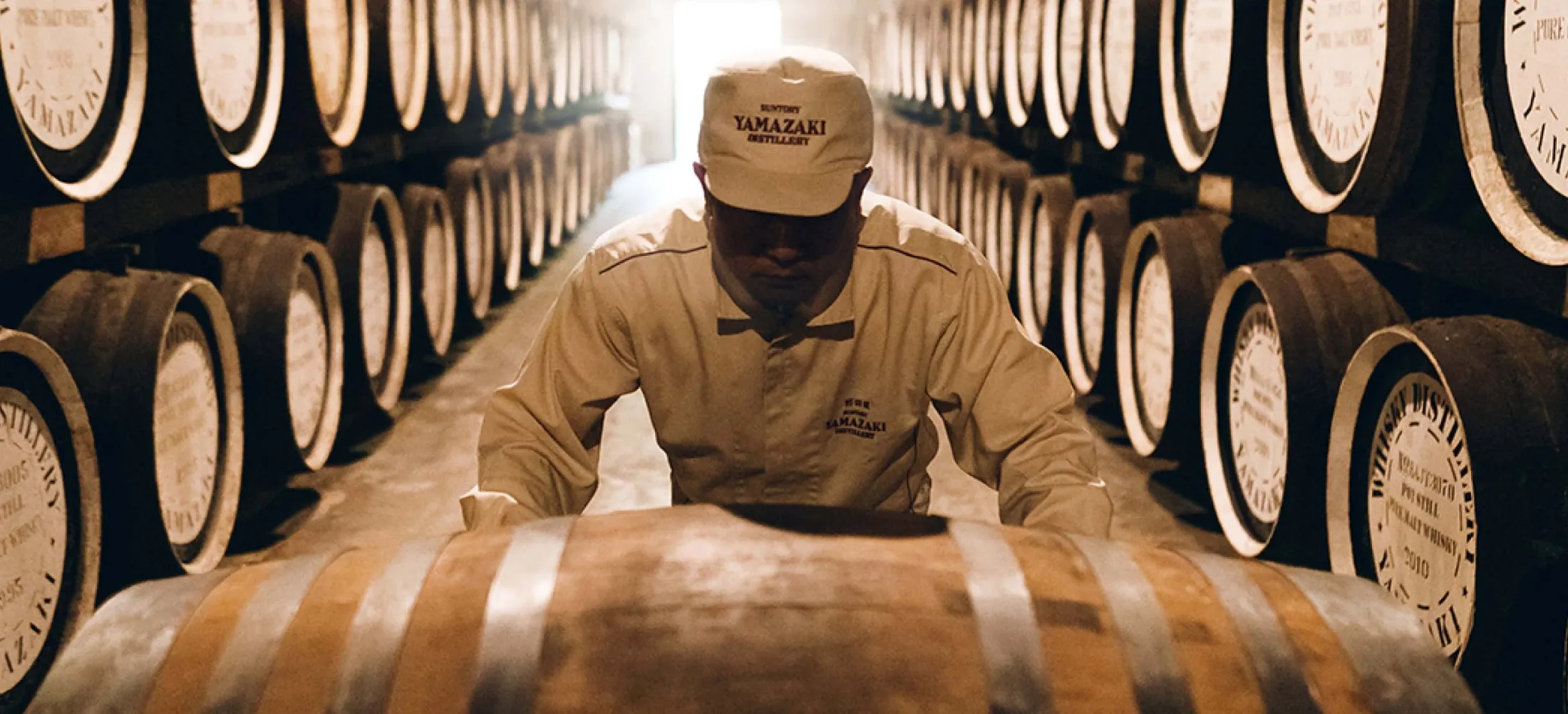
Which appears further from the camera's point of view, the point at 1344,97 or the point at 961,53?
the point at 961,53

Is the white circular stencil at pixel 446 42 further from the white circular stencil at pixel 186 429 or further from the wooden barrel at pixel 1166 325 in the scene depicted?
the wooden barrel at pixel 1166 325

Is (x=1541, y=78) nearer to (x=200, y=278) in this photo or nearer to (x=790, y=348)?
(x=790, y=348)

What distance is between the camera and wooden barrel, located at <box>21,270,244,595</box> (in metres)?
2.70

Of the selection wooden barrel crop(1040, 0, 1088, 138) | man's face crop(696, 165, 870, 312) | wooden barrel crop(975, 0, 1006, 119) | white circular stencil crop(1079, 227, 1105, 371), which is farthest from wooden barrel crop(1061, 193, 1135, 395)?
man's face crop(696, 165, 870, 312)

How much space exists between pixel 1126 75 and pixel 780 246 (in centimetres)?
316

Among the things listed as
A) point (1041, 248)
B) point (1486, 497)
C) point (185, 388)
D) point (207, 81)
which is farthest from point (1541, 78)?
point (1041, 248)

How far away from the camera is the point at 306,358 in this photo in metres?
4.03

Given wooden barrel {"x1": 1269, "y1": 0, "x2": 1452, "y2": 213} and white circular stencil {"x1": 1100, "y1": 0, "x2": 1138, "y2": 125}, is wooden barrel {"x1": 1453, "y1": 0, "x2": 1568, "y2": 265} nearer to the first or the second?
wooden barrel {"x1": 1269, "y1": 0, "x2": 1452, "y2": 213}

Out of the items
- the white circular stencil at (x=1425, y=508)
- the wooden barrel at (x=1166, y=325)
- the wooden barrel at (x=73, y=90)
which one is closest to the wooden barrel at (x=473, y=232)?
the wooden barrel at (x=1166, y=325)

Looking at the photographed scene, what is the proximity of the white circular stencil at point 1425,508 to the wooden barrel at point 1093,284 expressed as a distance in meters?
2.21

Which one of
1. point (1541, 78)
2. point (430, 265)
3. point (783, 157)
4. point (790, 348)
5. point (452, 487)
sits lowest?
point (452, 487)

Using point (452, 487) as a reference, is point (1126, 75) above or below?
above

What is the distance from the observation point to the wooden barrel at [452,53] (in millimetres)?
5852

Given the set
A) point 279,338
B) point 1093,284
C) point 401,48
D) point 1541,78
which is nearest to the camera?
point 1541,78
